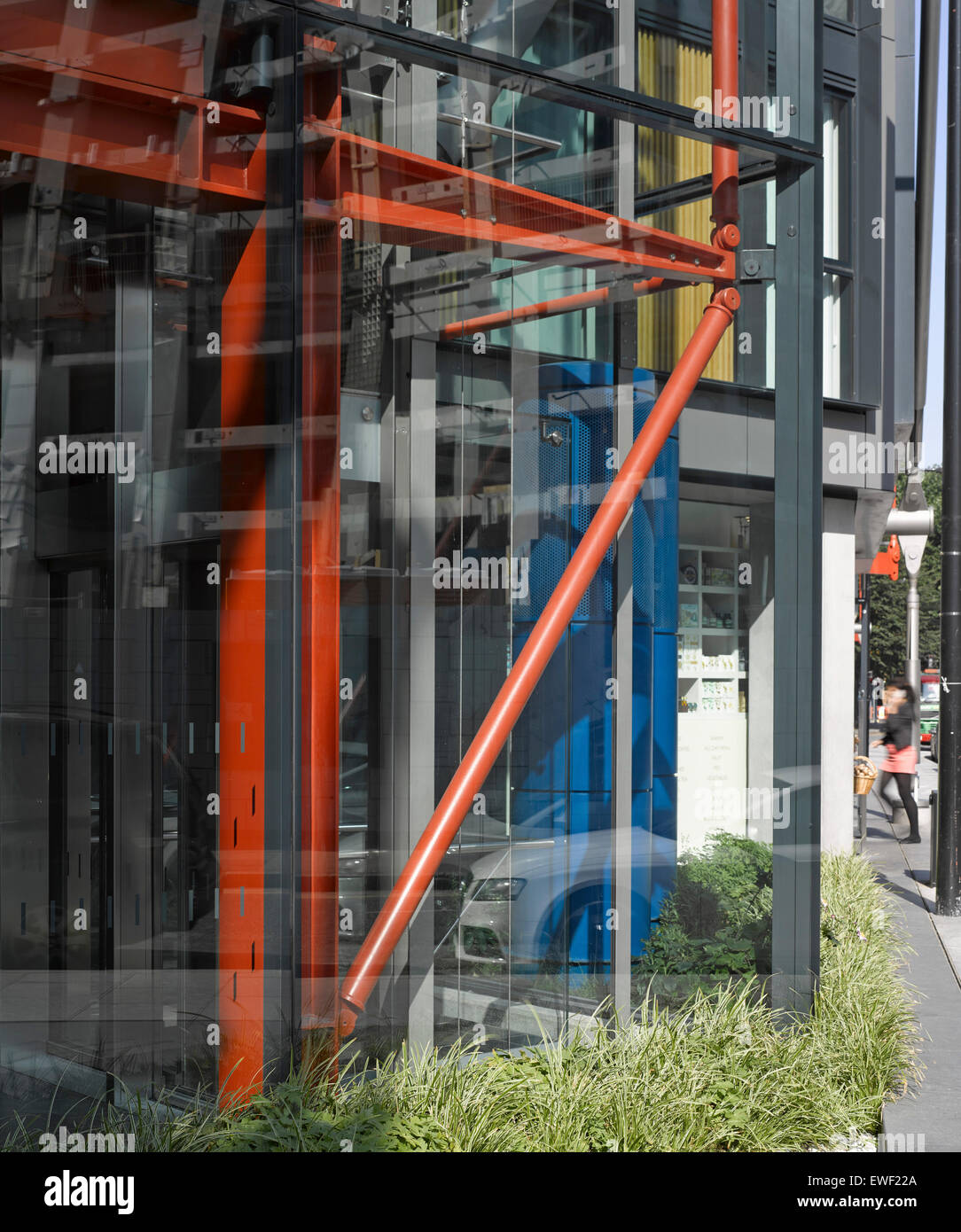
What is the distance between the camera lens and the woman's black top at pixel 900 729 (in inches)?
599

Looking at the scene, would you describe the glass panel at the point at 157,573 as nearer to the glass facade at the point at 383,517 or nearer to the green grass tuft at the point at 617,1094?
the glass facade at the point at 383,517

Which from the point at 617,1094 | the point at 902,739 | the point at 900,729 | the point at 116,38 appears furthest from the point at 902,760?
the point at 116,38

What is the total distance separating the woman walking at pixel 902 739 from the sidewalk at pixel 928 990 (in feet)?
2.46

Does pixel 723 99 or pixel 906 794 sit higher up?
pixel 723 99

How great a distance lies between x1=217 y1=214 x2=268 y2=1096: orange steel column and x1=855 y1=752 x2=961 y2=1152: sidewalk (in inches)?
119

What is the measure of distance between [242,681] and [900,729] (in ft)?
39.3

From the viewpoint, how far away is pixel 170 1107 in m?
4.85

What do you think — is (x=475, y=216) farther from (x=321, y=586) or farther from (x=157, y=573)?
(x=157, y=573)

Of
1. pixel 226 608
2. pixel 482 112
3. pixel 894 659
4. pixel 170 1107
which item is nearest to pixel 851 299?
pixel 482 112

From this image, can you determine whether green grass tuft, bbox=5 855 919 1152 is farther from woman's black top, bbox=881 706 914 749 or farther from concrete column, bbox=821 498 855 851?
woman's black top, bbox=881 706 914 749

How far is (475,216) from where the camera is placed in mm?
5891

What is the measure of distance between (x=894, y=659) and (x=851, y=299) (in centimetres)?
4852

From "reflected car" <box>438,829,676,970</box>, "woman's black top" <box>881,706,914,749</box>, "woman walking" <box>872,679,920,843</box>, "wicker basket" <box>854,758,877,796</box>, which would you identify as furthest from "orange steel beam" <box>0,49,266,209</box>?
"woman's black top" <box>881,706,914,749</box>

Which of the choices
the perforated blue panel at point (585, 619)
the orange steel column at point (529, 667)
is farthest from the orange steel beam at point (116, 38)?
the orange steel column at point (529, 667)
